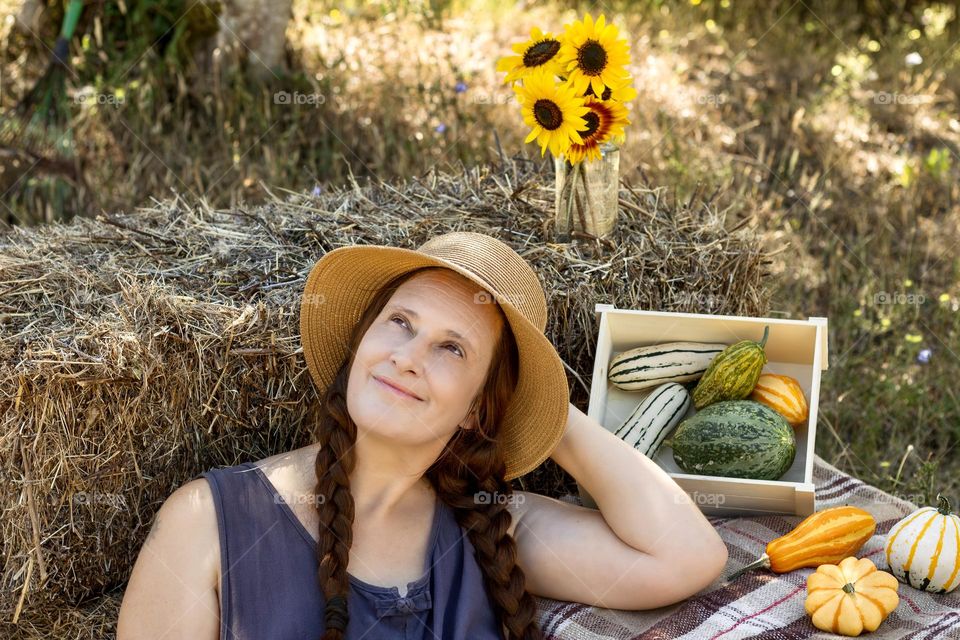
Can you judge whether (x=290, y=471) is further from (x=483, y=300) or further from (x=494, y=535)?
(x=483, y=300)

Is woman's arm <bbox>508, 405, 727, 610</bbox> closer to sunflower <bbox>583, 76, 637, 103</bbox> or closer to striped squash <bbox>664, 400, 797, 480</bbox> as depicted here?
striped squash <bbox>664, 400, 797, 480</bbox>

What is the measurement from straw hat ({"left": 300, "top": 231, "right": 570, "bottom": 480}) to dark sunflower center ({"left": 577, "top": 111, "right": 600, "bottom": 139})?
677mm

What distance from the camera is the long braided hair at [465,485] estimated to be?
8.55 ft

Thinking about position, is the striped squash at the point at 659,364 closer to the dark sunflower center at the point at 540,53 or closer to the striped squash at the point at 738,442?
the striped squash at the point at 738,442

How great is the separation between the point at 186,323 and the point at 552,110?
1.25 metres

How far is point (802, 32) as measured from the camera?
760 cm

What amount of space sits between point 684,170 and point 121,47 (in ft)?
A: 10.4

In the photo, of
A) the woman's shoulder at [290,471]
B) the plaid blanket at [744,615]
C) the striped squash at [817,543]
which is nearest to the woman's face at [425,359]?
the woman's shoulder at [290,471]

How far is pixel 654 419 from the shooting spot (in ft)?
10.8

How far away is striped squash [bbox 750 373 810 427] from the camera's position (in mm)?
3322

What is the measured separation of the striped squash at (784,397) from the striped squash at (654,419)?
230 mm

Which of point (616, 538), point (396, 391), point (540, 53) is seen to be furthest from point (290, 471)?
point (540, 53)

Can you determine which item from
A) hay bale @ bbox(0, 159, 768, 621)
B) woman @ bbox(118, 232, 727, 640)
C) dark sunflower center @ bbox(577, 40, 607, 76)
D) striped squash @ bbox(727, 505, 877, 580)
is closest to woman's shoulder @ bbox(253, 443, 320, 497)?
woman @ bbox(118, 232, 727, 640)

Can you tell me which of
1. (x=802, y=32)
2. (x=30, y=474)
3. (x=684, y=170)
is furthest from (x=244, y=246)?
(x=802, y=32)
